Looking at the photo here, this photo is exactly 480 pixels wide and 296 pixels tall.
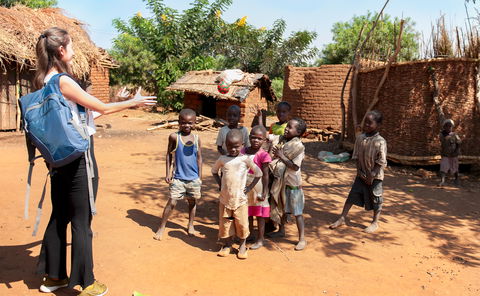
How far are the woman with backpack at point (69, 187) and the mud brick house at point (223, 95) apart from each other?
435 inches

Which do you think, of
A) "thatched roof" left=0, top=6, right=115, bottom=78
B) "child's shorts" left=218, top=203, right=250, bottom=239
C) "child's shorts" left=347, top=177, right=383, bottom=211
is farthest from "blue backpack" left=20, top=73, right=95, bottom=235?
"thatched roof" left=0, top=6, right=115, bottom=78

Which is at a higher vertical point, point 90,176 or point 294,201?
point 90,176

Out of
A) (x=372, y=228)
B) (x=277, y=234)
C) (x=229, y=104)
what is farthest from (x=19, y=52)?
(x=372, y=228)

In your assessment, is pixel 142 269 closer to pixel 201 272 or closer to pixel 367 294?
pixel 201 272

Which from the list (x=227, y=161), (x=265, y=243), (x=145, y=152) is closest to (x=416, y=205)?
(x=265, y=243)

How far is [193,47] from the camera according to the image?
64.8 ft

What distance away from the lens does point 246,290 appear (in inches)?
111

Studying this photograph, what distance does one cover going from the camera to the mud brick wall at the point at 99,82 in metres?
14.3

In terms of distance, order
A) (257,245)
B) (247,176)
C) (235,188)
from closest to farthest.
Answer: (235,188) → (247,176) → (257,245)

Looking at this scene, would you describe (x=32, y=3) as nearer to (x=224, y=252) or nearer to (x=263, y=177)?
(x=263, y=177)

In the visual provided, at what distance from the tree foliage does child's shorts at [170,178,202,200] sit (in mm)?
14668

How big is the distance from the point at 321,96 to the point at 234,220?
8886mm

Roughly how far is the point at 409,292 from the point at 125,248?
237cm

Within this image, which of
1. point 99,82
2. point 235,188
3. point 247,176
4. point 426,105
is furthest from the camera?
point 99,82
